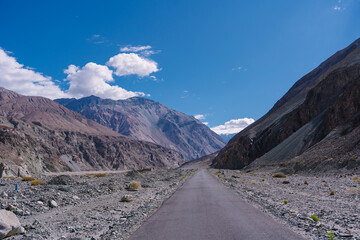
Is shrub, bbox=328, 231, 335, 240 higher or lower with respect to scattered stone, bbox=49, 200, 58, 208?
higher

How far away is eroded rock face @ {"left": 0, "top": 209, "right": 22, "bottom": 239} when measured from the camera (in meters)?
7.35

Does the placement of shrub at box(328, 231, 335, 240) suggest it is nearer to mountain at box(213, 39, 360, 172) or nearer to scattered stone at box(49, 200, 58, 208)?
scattered stone at box(49, 200, 58, 208)

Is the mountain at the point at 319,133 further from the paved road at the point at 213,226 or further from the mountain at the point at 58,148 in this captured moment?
the mountain at the point at 58,148

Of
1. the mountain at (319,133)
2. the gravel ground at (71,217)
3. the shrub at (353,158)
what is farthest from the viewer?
the mountain at (319,133)

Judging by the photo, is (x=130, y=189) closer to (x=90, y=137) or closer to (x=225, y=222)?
(x=225, y=222)

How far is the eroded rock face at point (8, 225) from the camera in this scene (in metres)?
7.35

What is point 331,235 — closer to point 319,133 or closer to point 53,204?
point 53,204

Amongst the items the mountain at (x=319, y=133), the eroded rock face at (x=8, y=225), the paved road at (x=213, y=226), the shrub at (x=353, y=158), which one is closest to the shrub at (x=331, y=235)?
the paved road at (x=213, y=226)

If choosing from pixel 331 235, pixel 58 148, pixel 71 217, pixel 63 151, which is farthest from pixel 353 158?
pixel 58 148

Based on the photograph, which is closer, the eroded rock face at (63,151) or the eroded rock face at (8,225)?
the eroded rock face at (8,225)

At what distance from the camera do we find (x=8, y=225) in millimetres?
7488

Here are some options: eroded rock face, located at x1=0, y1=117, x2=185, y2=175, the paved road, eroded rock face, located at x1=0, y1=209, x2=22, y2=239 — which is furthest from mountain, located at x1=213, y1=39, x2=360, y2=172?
eroded rock face, located at x1=0, y1=117, x2=185, y2=175

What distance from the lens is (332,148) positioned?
34.7 metres

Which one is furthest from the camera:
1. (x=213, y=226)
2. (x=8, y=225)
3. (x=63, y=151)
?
(x=63, y=151)
